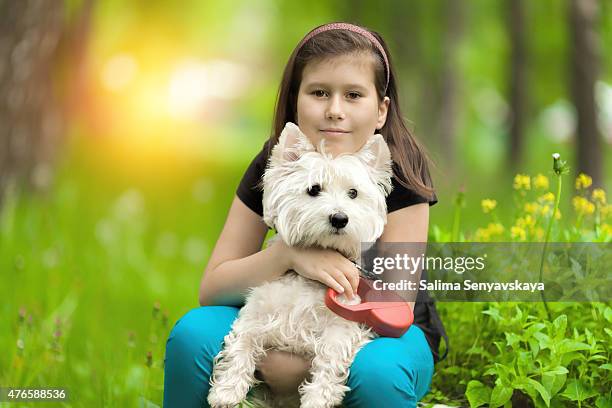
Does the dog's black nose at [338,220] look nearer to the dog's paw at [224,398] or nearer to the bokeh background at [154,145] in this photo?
the dog's paw at [224,398]

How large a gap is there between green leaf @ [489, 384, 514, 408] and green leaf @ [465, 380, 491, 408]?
0.10 m

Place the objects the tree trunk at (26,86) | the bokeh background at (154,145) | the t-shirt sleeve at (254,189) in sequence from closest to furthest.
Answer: the t-shirt sleeve at (254,189) < the bokeh background at (154,145) < the tree trunk at (26,86)

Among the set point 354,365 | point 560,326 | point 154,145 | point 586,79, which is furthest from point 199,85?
point 354,365

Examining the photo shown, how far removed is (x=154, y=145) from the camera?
16.1 metres

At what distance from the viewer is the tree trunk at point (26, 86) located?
22.2 ft

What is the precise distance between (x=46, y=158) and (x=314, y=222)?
19.1 feet

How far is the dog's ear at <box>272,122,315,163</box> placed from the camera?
2480 millimetres

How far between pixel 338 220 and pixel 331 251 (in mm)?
221

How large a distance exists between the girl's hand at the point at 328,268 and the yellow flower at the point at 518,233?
1.19 metres

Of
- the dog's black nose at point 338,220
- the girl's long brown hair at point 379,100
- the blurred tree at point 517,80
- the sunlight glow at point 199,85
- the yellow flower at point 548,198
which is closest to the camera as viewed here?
the dog's black nose at point 338,220

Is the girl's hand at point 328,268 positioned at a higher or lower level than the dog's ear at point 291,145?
lower

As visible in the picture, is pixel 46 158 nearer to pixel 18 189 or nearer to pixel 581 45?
pixel 18 189

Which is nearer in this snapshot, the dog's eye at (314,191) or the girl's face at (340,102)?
the dog's eye at (314,191)

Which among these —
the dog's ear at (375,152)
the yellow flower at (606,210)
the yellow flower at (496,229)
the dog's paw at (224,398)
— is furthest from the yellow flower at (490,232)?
the dog's paw at (224,398)
